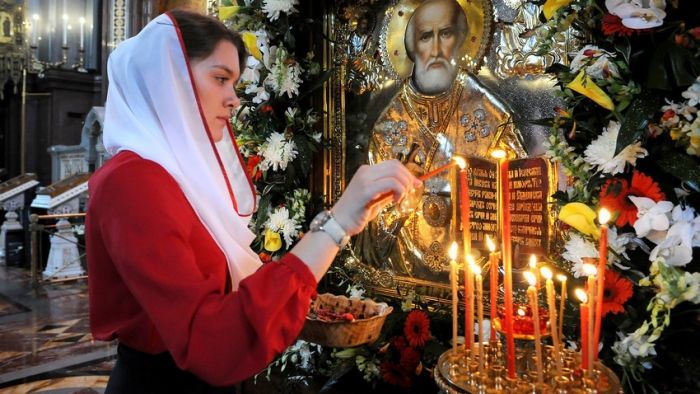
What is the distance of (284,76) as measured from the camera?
3135 millimetres

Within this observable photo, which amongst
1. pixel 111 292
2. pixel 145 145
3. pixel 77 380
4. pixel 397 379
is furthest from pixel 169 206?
pixel 77 380

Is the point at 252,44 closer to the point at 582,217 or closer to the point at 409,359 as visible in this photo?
the point at 409,359

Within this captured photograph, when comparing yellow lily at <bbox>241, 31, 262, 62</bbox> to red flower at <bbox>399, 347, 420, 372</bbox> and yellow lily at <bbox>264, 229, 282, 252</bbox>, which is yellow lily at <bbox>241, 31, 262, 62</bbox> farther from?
red flower at <bbox>399, 347, 420, 372</bbox>

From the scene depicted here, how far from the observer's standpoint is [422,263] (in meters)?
2.87

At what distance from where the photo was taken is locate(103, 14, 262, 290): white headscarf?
1.32m

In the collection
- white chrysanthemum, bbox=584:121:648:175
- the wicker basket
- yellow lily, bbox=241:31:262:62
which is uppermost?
yellow lily, bbox=241:31:262:62

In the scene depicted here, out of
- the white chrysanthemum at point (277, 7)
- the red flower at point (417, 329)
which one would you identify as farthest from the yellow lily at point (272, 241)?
the white chrysanthemum at point (277, 7)

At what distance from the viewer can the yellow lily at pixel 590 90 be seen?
1703mm

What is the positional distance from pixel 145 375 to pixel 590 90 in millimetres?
1592

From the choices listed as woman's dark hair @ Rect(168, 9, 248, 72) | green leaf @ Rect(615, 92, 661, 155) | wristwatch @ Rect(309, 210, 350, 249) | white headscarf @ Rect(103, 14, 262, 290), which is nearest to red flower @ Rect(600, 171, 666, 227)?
green leaf @ Rect(615, 92, 661, 155)

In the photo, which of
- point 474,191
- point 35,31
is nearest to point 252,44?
point 474,191

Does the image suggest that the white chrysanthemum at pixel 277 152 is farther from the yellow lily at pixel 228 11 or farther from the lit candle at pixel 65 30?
the lit candle at pixel 65 30

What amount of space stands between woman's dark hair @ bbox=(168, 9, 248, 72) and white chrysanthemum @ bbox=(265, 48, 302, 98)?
1.63 m

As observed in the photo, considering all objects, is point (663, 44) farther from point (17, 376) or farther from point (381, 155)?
point (17, 376)
